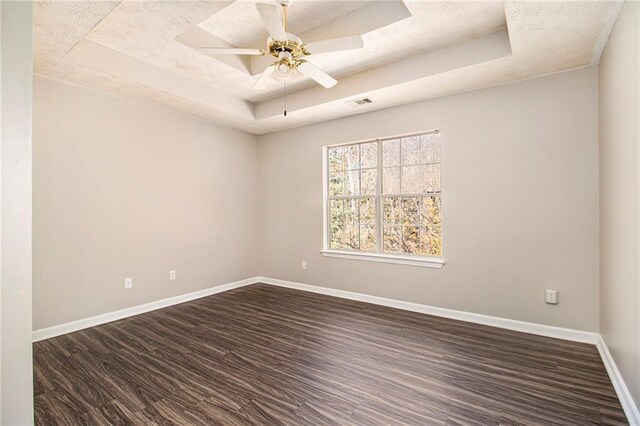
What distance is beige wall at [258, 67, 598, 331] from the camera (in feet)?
9.37

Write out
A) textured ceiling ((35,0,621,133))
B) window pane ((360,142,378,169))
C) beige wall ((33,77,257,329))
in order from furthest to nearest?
window pane ((360,142,378,169)) → beige wall ((33,77,257,329)) → textured ceiling ((35,0,621,133))

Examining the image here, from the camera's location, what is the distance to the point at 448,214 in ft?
11.7

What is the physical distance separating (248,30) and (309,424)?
319 centimetres

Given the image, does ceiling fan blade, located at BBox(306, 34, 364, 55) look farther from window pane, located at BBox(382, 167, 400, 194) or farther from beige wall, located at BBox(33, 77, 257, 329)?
beige wall, located at BBox(33, 77, 257, 329)

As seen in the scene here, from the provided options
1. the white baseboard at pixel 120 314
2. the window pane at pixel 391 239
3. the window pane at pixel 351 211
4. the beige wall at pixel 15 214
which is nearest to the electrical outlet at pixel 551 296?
the window pane at pixel 391 239

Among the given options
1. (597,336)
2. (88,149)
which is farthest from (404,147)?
(88,149)

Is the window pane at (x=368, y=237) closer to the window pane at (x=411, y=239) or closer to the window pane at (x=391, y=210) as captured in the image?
the window pane at (x=391, y=210)

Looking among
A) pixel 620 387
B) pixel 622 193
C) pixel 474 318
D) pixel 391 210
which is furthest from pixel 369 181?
pixel 620 387

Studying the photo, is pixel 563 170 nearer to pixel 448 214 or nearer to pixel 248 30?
pixel 448 214

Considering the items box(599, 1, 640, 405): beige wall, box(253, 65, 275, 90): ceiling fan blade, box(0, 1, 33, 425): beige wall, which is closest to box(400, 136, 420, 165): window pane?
box(599, 1, 640, 405): beige wall

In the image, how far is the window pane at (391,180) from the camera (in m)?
4.06

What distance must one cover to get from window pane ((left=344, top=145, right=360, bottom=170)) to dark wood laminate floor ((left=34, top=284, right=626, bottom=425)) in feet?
6.92

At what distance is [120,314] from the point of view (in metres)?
3.56

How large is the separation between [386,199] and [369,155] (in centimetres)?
67
